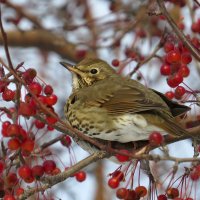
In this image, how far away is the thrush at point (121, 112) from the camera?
3.39 m

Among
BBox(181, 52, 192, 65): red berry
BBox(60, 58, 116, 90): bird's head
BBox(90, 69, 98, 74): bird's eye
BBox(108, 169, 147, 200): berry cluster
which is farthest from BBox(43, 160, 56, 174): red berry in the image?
BBox(90, 69, 98, 74): bird's eye

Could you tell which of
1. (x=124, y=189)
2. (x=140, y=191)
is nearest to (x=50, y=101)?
(x=124, y=189)

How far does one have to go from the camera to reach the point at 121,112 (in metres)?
3.48

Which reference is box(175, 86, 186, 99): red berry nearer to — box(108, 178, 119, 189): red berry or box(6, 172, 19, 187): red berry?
box(108, 178, 119, 189): red berry

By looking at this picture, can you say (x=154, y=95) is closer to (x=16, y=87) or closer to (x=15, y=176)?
(x=15, y=176)

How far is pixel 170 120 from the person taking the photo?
3.35m

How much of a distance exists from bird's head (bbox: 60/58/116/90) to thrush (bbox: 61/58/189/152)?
7.4 inches

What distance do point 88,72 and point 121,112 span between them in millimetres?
859

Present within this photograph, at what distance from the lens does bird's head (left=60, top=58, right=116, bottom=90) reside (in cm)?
421

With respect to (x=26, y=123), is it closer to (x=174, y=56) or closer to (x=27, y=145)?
(x=27, y=145)

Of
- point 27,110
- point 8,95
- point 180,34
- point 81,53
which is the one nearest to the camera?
point 27,110

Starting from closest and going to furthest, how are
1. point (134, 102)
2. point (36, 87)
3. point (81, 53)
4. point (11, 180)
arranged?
point (36, 87) → point (11, 180) → point (134, 102) → point (81, 53)

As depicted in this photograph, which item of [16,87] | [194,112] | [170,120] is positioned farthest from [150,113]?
[16,87]

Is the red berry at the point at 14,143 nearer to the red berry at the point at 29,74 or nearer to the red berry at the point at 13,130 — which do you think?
the red berry at the point at 13,130
